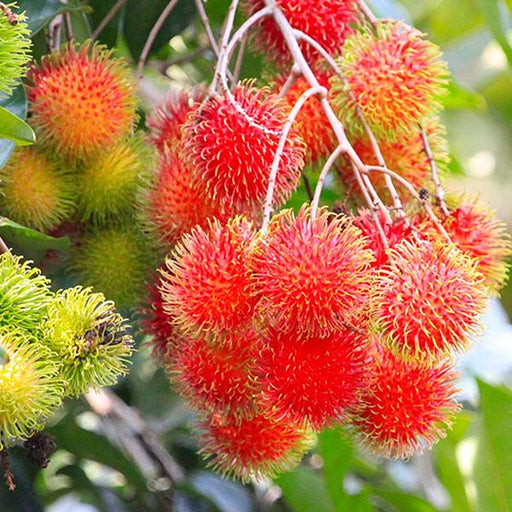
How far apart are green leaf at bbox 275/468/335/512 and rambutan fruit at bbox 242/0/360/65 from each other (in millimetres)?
738

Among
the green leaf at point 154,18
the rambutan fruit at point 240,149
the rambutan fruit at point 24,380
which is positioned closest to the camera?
the rambutan fruit at point 24,380

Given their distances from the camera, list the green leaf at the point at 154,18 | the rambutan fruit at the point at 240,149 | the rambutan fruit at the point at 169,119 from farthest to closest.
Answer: the green leaf at the point at 154,18 → the rambutan fruit at the point at 169,119 → the rambutan fruit at the point at 240,149

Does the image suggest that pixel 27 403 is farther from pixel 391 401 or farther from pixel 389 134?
pixel 389 134

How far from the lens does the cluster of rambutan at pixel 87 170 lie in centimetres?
128

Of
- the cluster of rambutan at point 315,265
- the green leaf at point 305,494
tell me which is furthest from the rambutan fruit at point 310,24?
the green leaf at point 305,494

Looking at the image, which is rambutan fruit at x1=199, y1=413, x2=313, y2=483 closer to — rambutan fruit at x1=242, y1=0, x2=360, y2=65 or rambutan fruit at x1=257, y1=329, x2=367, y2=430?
rambutan fruit at x1=257, y1=329, x2=367, y2=430

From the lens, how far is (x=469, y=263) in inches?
43.9

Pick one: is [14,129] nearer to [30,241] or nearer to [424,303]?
[30,241]

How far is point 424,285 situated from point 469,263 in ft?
0.30

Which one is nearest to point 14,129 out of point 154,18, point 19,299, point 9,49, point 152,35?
point 9,49

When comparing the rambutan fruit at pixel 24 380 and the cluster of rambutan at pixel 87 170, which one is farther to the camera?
the cluster of rambutan at pixel 87 170

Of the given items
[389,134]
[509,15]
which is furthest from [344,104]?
[509,15]

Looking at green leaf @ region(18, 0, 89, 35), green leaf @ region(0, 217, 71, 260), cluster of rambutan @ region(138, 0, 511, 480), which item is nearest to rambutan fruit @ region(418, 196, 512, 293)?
cluster of rambutan @ region(138, 0, 511, 480)

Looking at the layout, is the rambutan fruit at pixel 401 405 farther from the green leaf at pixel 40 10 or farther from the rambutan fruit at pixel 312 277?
the green leaf at pixel 40 10
